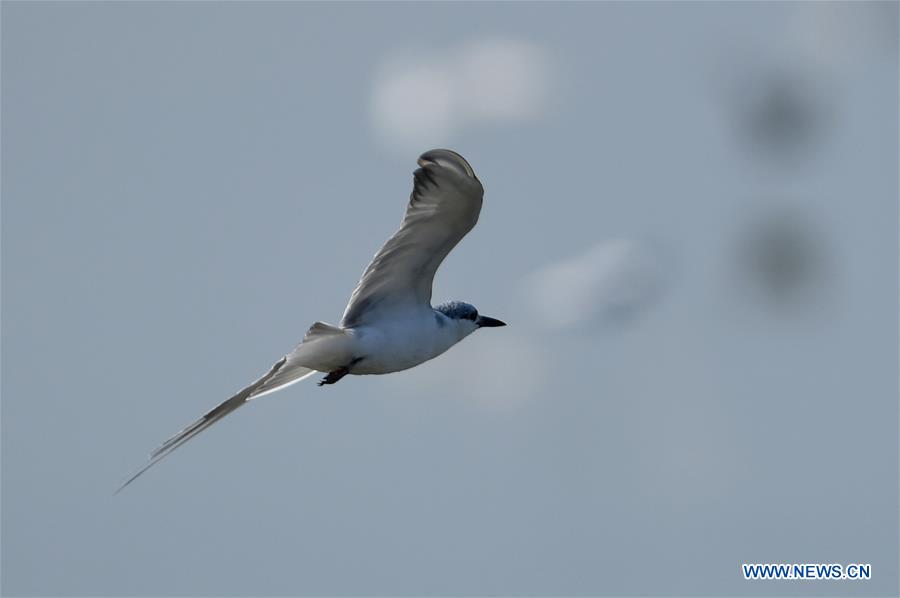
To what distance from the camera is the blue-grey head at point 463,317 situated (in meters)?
28.0

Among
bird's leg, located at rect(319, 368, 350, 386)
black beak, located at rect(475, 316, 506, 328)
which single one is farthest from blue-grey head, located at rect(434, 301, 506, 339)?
bird's leg, located at rect(319, 368, 350, 386)

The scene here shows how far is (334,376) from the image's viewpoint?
26.4m

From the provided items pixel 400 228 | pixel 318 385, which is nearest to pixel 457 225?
pixel 400 228

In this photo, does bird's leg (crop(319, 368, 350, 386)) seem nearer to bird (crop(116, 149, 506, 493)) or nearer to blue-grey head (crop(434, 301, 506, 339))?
bird (crop(116, 149, 506, 493))

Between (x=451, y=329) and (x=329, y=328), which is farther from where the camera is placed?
(x=451, y=329)

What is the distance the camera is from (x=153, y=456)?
26.8m

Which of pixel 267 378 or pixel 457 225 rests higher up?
pixel 457 225

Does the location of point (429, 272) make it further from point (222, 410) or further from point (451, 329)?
point (222, 410)

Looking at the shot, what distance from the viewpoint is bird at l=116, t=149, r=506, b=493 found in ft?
85.1

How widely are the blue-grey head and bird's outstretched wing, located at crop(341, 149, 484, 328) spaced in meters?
0.66

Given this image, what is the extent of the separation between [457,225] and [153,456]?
16.1ft

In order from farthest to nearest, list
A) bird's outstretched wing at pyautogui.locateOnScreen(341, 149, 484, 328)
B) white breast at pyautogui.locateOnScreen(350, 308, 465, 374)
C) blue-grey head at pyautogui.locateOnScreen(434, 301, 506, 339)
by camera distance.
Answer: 1. blue-grey head at pyautogui.locateOnScreen(434, 301, 506, 339)
2. white breast at pyautogui.locateOnScreen(350, 308, 465, 374)
3. bird's outstretched wing at pyautogui.locateOnScreen(341, 149, 484, 328)

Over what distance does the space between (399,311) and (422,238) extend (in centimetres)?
109

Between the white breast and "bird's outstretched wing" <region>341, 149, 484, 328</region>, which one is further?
the white breast
